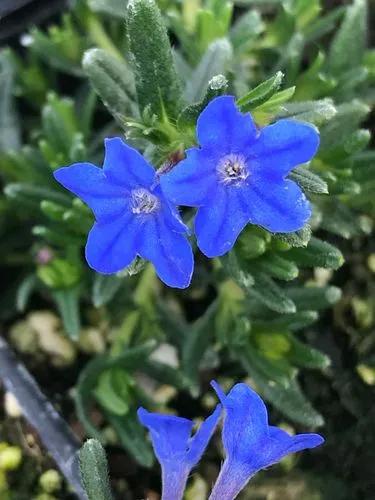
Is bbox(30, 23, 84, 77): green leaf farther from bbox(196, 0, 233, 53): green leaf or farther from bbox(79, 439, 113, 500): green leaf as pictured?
bbox(79, 439, 113, 500): green leaf

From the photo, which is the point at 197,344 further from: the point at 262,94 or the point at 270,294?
the point at 262,94

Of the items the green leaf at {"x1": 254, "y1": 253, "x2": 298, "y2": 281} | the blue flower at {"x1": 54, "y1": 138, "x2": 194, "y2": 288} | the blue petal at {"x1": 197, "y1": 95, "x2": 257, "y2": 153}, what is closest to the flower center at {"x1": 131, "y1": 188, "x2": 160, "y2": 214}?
the blue flower at {"x1": 54, "y1": 138, "x2": 194, "y2": 288}

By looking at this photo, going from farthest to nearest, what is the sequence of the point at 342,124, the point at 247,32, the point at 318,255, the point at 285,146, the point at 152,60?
the point at 247,32
the point at 342,124
the point at 318,255
the point at 152,60
the point at 285,146

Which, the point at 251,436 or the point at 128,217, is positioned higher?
the point at 128,217

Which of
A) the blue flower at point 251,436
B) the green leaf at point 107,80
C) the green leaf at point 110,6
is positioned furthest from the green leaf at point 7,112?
the blue flower at point 251,436

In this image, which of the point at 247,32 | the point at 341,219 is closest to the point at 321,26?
the point at 247,32

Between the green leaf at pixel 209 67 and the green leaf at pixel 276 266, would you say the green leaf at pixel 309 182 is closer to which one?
the green leaf at pixel 276 266
